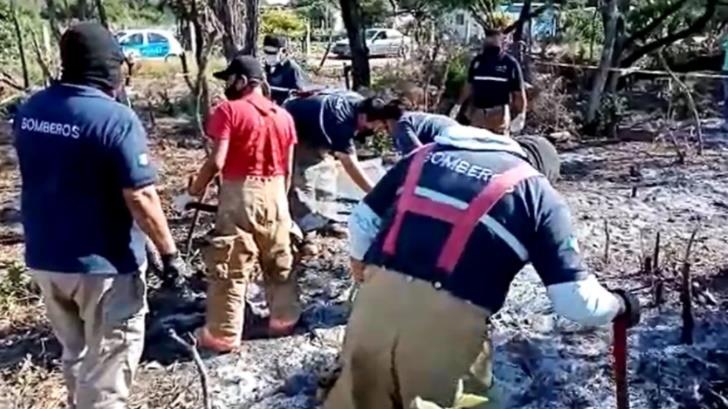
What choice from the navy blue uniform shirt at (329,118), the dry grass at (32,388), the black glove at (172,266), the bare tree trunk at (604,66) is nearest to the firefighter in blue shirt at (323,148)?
the navy blue uniform shirt at (329,118)

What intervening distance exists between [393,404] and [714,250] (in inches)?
189

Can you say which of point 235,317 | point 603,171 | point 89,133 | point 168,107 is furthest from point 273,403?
point 168,107

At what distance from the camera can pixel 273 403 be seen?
4.79 meters

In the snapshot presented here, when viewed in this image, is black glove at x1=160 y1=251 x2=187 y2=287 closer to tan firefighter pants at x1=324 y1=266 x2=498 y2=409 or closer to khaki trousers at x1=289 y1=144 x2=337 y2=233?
tan firefighter pants at x1=324 y1=266 x2=498 y2=409

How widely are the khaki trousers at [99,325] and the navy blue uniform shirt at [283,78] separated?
11.5ft

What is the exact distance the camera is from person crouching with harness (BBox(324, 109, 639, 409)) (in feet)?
8.74

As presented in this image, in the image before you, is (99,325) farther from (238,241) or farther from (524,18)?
(524,18)

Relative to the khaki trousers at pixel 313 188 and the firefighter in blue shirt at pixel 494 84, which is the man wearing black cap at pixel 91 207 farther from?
the firefighter in blue shirt at pixel 494 84

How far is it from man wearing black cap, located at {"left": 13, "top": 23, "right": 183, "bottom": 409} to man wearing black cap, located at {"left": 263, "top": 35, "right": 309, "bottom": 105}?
10.8ft

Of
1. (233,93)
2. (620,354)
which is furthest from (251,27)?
(620,354)

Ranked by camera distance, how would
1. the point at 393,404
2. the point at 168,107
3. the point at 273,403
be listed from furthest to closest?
the point at 168,107 < the point at 273,403 < the point at 393,404

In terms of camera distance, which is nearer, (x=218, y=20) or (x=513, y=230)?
(x=513, y=230)

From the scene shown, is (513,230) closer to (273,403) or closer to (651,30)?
(273,403)

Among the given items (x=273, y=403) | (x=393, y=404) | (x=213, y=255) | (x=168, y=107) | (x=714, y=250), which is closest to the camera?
(x=393, y=404)
